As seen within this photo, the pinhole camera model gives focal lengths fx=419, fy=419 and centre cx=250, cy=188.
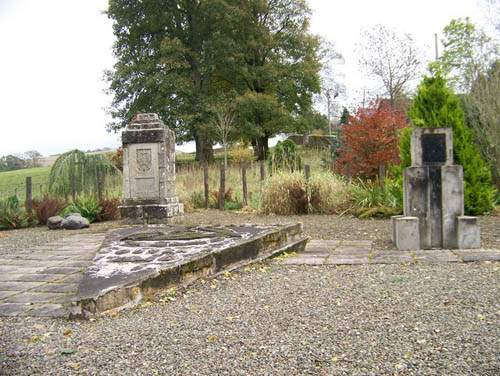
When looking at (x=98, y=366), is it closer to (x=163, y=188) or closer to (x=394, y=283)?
(x=394, y=283)

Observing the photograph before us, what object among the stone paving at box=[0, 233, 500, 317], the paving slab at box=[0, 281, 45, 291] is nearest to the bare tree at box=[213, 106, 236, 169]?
the stone paving at box=[0, 233, 500, 317]

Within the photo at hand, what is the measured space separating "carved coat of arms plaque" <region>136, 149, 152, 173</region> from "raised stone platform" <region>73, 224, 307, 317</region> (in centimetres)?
233

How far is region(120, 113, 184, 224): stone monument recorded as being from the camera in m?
7.75

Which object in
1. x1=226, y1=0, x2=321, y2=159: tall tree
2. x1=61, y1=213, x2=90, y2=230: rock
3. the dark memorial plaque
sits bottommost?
x1=61, y1=213, x2=90, y2=230: rock

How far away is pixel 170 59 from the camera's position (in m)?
19.3

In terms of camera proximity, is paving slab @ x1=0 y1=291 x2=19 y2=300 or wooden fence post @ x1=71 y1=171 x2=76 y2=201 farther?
wooden fence post @ x1=71 y1=171 x2=76 y2=201

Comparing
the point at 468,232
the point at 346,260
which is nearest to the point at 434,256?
the point at 468,232

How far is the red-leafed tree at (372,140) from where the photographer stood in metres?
11.4

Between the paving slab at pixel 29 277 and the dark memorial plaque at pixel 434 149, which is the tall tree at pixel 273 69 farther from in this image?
the paving slab at pixel 29 277

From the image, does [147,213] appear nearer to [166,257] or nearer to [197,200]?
[166,257]

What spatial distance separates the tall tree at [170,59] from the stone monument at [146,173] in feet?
38.4

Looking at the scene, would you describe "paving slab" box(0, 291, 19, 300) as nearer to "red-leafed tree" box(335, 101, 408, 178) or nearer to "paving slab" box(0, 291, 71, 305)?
"paving slab" box(0, 291, 71, 305)

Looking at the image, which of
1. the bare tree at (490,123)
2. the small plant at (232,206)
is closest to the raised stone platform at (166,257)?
the small plant at (232,206)

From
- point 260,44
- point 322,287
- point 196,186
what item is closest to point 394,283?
point 322,287
